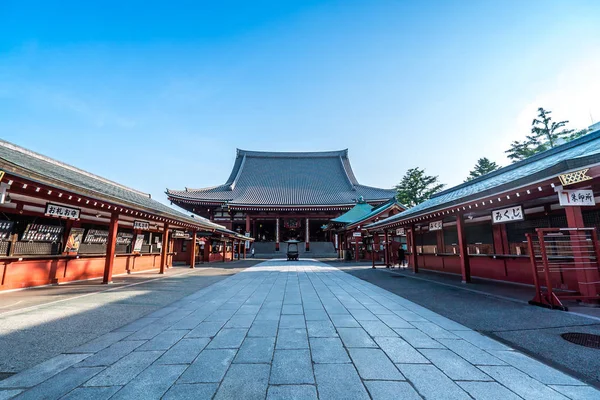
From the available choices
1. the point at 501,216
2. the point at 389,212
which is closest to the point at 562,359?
the point at 501,216

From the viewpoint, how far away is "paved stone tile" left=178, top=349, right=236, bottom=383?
239 cm

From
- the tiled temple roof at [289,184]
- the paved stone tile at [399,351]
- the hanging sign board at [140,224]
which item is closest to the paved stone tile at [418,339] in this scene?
the paved stone tile at [399,351]

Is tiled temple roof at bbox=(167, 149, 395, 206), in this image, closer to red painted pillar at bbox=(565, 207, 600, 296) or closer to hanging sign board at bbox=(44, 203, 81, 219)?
hanging sign board at bbox=(44, 203, 81, 219)

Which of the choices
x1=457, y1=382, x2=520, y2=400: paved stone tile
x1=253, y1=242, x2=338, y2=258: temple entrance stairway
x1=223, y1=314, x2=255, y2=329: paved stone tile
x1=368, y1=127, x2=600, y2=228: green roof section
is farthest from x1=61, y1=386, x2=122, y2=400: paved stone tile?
x1=253, y1=242, x2=338, y2=258: temple entrance stairway

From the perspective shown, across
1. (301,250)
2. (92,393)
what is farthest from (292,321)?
(301,250)

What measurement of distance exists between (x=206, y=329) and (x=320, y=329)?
1.78 metres

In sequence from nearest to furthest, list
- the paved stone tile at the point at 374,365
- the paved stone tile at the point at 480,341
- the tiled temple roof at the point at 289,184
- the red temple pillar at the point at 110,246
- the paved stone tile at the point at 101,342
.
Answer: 1. the paved stone tile at the point at 374,365
2. the paved stone tile at the point at 101,342
3. the paved stone tile at the point at 480,341
4. the red temple pillar at the point at 110,246
5. the tiled temple roof at the point at 289,184

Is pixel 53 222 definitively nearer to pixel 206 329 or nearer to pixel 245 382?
pixel 206 329

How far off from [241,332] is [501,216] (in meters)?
7.58

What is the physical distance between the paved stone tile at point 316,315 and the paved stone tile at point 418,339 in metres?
1.28

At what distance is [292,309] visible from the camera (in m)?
5.11

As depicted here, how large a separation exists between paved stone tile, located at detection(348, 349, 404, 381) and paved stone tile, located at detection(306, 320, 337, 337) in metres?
0.63

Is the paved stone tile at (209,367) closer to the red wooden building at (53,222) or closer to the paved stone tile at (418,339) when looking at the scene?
the paved stone tile at (418,339)

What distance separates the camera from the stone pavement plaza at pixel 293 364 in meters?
2.19
